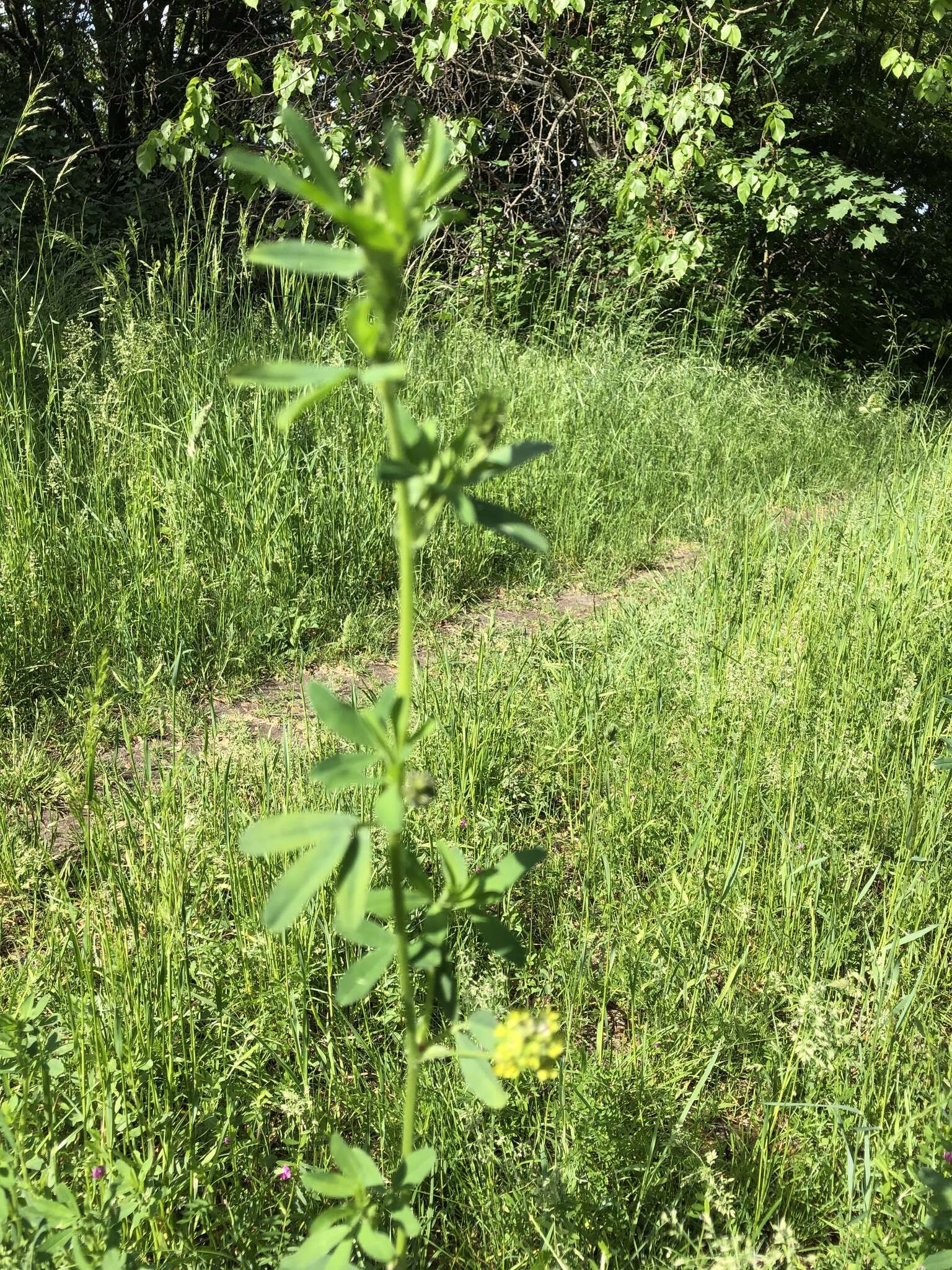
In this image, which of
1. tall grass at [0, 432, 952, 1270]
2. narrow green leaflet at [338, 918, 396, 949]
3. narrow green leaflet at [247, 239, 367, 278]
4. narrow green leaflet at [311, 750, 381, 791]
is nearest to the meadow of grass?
tall grass at [0, 432, 952, 1270]

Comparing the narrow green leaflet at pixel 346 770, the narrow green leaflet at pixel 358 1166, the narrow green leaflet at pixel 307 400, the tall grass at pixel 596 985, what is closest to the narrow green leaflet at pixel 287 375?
the narrow green leaflet at pixel 307 400

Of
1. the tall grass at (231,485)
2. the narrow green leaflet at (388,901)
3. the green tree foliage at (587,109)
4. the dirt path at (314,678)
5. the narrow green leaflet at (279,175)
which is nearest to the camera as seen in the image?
the narrow green leaflet at (279,175)

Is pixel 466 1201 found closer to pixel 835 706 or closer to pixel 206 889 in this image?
pixel 206 889

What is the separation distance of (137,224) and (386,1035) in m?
7.07

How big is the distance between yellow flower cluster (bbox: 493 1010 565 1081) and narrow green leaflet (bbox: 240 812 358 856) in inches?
9.1

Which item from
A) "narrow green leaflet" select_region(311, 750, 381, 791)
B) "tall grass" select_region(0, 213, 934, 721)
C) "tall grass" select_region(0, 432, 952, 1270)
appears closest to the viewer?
"narrow green leaflet" select_region(311, 750, 381, 791)

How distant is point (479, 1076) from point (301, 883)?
0.75 ft

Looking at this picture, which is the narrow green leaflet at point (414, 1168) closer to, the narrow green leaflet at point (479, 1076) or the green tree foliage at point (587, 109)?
the narrow green leaflet at point (479, 1076)

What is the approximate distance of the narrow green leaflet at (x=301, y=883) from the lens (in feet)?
2.07

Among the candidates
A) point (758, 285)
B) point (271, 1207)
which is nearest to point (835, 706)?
point (271, 1207)

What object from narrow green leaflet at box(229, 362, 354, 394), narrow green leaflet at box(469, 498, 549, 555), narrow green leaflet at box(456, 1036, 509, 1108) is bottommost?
narrow green leaflet at box(456, 1036, 509, 1108)

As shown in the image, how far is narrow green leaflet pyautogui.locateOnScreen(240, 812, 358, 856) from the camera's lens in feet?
2.08

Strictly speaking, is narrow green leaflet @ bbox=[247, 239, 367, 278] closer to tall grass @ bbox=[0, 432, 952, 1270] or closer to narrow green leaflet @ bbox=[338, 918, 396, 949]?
narrow green leaflet @ bbox=[338, 918, 396, 949]

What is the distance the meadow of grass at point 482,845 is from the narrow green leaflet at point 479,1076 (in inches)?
17.5
